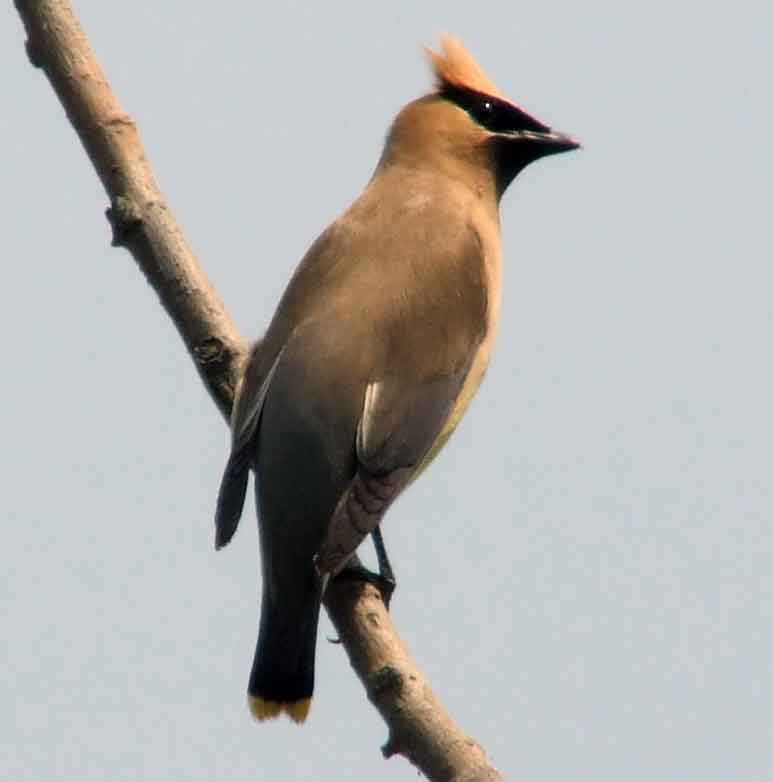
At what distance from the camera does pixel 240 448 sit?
4.80 metres

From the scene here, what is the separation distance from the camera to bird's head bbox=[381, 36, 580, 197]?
611cm

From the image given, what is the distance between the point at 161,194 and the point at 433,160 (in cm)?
161

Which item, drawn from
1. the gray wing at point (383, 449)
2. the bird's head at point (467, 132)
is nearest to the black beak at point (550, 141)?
the bird's head at point (467, 132)

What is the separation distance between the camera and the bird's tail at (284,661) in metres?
4.64

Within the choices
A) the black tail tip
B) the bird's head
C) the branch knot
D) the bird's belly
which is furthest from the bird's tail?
Answer: the bird's head

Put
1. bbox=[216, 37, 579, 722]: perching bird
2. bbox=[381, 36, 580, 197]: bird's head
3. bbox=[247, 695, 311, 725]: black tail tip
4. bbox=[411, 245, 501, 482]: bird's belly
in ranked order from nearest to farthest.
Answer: bbox=[216, 37, 579, 722]: perching bird, bbox=[247, 695, 311, 725]: black tail tip, bbox=[411, 245, 501, 482]: bird's belly, bbox=[381, 36, 580, 197]: bird's head

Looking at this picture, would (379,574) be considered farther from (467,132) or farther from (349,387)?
(467,132)

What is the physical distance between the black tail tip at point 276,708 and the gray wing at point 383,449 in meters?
0.56

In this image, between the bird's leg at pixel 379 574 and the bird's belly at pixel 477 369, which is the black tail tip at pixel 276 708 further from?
the bird's belly at pixel 477 369

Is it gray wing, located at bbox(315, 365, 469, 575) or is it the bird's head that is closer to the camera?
gray wing, located at bbox(315, 365, 469, 575)

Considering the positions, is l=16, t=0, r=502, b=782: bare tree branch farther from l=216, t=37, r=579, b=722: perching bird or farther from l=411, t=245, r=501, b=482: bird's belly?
l=411, t=245, r=501, b=482: bird's belly

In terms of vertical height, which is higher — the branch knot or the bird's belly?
the branch knot

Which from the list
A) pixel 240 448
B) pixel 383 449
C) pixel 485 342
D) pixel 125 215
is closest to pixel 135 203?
pixel 125 215

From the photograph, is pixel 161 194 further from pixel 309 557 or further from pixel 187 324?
pixel 309 557
